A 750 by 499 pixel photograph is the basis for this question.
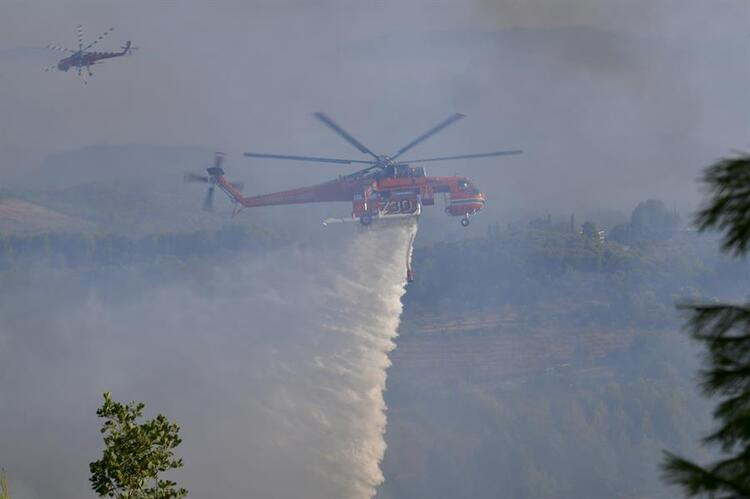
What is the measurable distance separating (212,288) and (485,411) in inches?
1408

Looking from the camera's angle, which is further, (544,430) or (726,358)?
(544,430)

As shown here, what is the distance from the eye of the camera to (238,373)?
263ft

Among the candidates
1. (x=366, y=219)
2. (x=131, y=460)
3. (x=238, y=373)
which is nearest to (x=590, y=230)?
(x=238, y=373)

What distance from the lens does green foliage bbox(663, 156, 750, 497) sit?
46.8 feet

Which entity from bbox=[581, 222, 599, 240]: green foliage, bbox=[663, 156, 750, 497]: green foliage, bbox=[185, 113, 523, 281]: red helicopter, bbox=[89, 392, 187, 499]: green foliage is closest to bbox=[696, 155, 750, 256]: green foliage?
bbox=[663, 156, 750, 497]: green foliage

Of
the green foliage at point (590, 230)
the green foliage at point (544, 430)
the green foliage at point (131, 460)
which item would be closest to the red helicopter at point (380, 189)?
the green foliage at point (131, 460)

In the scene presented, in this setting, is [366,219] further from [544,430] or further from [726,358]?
[544,430]

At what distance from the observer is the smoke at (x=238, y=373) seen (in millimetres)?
70562

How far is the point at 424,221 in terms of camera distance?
159 meters

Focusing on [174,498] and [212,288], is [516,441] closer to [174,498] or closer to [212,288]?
[212,288]

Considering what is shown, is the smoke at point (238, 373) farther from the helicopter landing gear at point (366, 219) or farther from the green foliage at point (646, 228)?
the green foliage at point (646, 228)

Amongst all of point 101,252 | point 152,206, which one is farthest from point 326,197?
point 152,206

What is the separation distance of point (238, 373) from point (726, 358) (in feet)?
219

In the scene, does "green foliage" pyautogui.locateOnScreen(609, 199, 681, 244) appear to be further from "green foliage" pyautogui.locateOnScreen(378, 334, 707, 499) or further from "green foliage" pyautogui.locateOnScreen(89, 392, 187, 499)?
"green foliage" pyautogui.locateOnScreen(89, 392, 187, 499)
